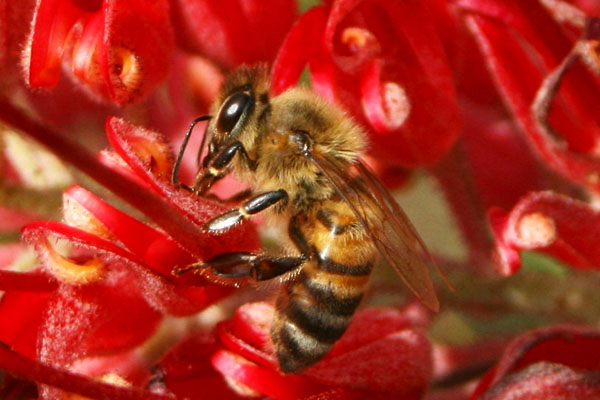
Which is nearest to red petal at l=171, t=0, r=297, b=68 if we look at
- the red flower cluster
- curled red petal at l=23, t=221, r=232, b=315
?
the red flower cluster

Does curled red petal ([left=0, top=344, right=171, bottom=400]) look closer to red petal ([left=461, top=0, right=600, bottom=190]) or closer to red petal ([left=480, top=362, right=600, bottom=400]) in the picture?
red petal ([left=480, top=362, right=600, bottom=400])

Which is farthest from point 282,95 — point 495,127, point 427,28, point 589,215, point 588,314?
point 588,314

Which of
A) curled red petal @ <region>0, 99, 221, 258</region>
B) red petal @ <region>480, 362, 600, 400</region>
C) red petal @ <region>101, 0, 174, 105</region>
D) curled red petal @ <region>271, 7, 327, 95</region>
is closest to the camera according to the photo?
curled red petal @ <region>0, 99, 221, 258</region>

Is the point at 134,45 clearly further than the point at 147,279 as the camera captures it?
Yes

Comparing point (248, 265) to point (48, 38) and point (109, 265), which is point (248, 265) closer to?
point (109, 265)

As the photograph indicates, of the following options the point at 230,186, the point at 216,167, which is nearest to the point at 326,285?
the point at 216,167

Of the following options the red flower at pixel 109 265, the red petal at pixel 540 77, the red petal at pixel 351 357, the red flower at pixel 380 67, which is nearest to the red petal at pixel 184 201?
the red flower at pixel 109 265
